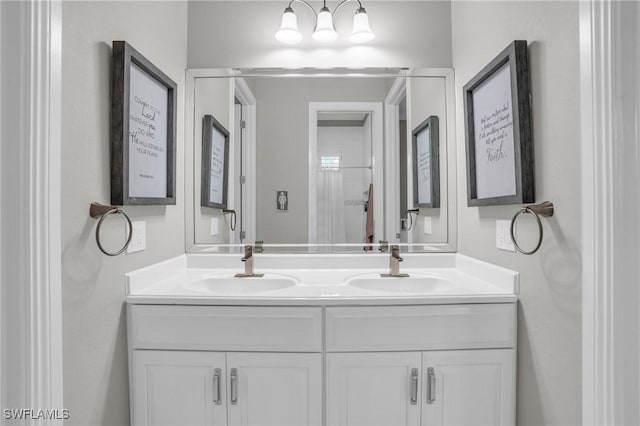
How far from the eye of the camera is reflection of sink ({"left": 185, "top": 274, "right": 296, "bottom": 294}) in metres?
1.65

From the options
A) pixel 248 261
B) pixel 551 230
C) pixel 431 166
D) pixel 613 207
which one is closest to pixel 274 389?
pixel 248 261

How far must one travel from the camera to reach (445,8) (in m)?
1.85

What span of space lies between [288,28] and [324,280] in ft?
4.31

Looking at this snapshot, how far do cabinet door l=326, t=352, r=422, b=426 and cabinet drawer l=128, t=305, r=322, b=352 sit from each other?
0.46ft

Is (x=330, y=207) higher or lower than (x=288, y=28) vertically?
lower

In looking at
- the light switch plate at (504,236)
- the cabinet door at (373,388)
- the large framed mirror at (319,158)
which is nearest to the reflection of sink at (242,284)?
the large framed mirror at (319,158)

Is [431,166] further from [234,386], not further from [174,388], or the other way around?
[174,388]

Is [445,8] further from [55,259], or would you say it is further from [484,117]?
[55,259]

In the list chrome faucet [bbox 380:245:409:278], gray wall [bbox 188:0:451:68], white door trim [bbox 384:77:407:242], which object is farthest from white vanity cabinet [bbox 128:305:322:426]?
gray wall [bbox 188:0:451:68]

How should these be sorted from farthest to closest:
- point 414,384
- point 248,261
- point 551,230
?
point 248,261 < point 414,384 < point 551,230

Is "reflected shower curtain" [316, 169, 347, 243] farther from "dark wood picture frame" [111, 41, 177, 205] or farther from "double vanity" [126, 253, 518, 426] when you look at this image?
"dark wood picture frame" [111, 41, 177, 205]

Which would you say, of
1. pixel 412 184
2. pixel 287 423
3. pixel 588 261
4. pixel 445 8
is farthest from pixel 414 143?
pixel 287 423

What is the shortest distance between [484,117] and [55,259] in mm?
1621

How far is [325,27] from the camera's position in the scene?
1.77 metres
